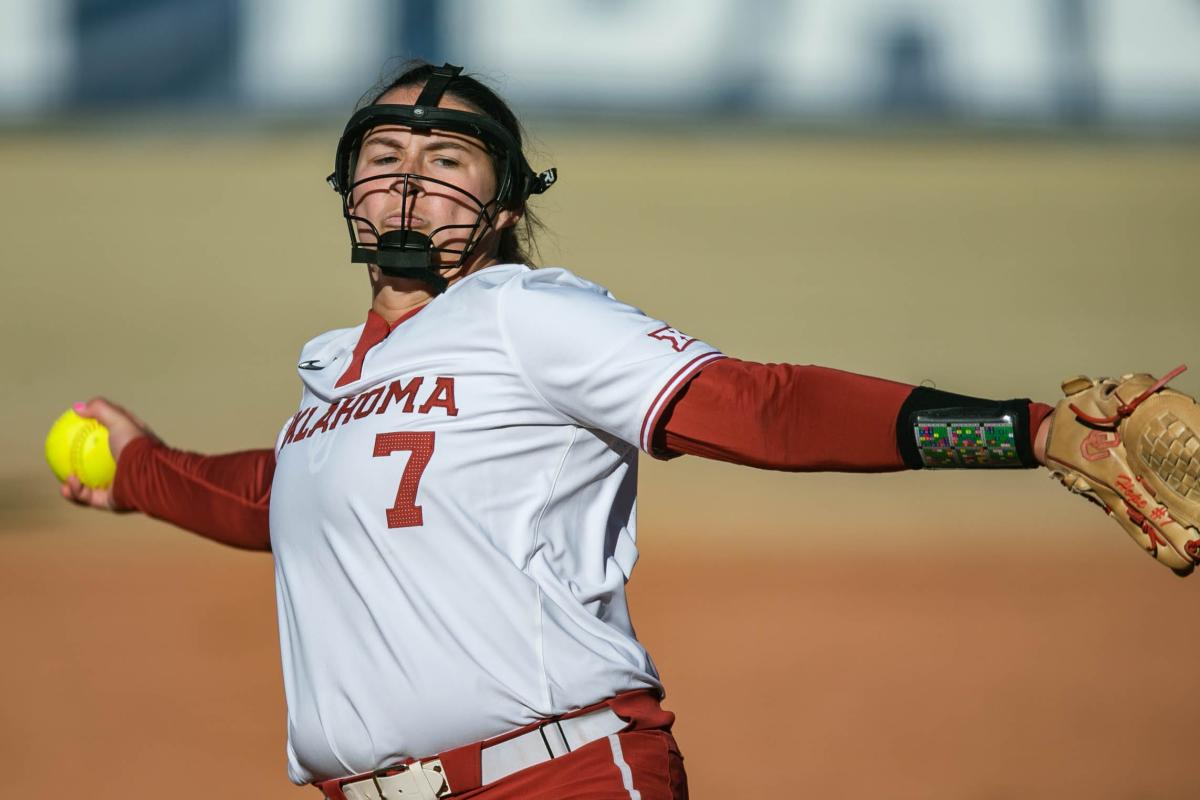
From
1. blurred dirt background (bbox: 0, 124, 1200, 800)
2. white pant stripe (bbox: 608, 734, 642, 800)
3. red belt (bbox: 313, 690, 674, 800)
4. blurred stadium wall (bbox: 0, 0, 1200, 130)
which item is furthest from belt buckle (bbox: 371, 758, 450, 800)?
blurred stadium wall (bbox: 0, 0, 1200, 130)

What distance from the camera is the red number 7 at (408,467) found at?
2.50 metres

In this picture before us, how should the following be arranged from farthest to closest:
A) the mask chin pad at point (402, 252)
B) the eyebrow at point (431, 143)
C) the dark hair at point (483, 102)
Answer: the dark hair at point (483, 102)
the eyebrow at point (431, 143)
the mask chin pad at point (402, 252)

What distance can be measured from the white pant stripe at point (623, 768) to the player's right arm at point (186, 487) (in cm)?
125

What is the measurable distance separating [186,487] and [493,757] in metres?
1.46

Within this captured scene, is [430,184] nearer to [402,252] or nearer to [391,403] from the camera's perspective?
[402,252]

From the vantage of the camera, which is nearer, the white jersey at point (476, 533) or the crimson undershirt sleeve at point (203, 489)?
the white jersey at point (476, 533)

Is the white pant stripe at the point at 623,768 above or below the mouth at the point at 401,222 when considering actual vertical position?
below

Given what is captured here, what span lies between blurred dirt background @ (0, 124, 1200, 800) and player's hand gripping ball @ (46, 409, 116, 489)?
6.36 feet

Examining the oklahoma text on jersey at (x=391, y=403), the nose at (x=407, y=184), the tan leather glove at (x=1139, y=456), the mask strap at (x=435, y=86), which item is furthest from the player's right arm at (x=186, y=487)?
the tan leather glove at (x=1139, y=456)

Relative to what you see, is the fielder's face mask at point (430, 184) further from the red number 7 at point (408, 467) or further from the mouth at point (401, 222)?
the red number 7 at point (408, 467)

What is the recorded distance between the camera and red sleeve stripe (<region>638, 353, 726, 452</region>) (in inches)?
93.4

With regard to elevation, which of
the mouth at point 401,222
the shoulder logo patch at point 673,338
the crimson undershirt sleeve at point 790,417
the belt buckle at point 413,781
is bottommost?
the belt buckle at point 413,781

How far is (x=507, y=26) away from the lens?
11.8 metres

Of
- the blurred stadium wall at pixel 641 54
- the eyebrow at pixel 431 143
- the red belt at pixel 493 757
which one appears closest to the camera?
the red belt at pixel 493 757
